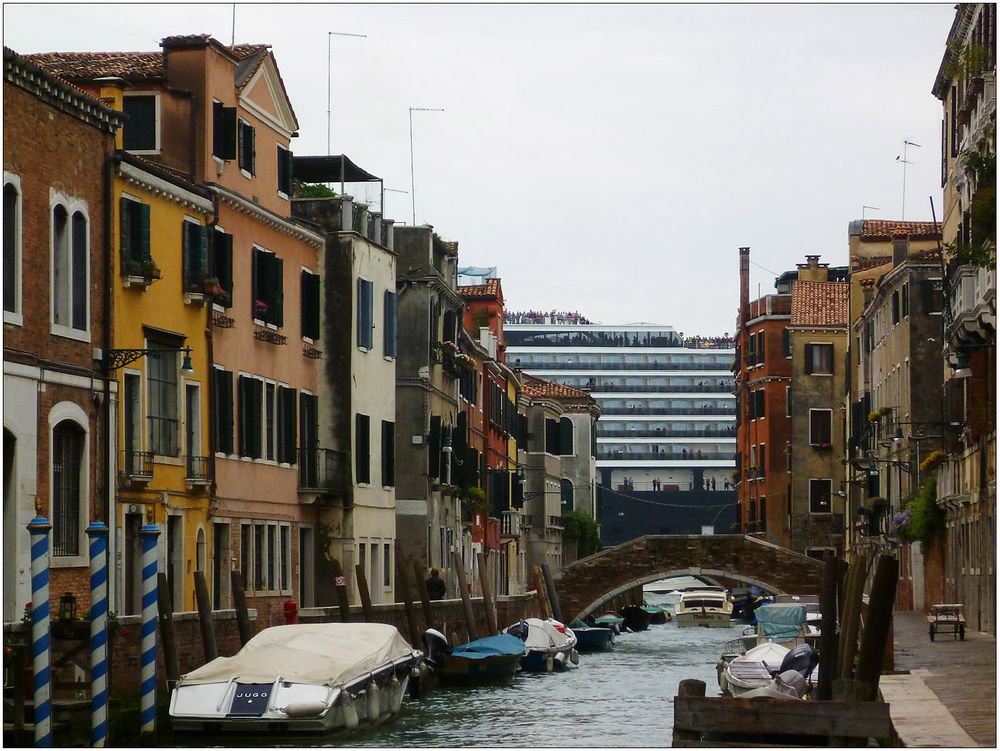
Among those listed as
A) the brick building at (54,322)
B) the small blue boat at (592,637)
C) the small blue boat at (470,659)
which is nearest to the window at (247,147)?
the brick building at (54,322)

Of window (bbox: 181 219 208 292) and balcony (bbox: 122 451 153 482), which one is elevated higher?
window (bbox: 181 219 208 292)

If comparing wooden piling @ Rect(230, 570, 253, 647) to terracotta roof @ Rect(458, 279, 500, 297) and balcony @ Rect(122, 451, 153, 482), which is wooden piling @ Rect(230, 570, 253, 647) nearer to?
balcony @ Rect(122, 451, 153, 482)

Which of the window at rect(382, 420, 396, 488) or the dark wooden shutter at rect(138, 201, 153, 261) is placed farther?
the window at rect(382, 420, 396, 488)

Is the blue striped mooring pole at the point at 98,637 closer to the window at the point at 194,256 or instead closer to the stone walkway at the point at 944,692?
the stone walkway at the point at 944,692

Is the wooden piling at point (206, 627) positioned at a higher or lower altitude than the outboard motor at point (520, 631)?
higher

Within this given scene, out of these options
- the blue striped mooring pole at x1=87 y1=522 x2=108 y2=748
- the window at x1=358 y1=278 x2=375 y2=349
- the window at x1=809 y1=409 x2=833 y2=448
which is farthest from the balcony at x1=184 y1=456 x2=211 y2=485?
the window at x1=809 y1=409 x2=833 y2=448

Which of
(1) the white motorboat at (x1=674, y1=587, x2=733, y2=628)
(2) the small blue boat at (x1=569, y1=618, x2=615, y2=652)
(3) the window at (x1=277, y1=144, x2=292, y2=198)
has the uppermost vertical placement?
(3) the window at (x1=277, y1=144, x2=292, y2=198)

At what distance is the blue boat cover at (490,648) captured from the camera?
3494 cm

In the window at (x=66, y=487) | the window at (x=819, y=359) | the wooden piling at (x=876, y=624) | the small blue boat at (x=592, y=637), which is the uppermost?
the window at (x=819, y=359)

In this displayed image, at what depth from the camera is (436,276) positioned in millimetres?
40812

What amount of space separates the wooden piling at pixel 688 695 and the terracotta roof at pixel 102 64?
48.0 ft

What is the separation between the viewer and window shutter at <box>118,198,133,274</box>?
83.2 ft

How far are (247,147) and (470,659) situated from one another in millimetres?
10090

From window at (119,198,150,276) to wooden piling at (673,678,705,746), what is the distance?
11.0 metres
